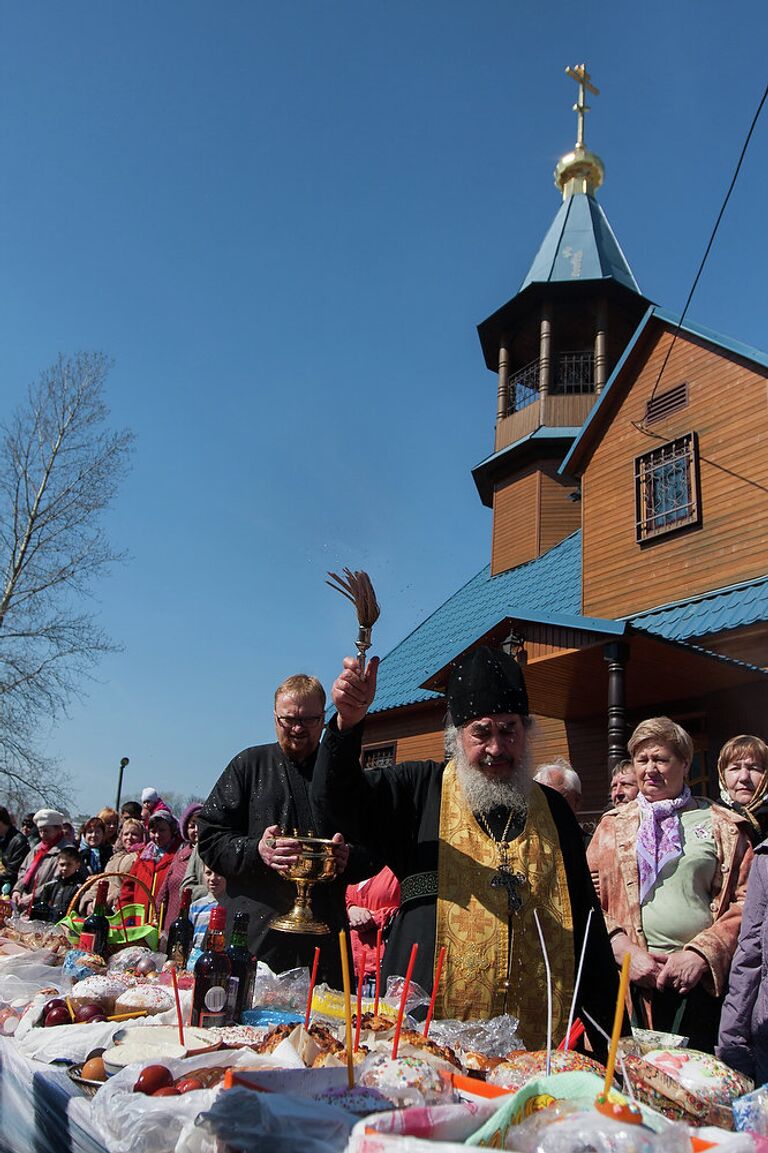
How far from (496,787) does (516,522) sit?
16.1m

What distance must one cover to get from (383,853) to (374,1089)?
1731 mm

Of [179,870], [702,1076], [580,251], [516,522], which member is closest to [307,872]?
[702,1076]

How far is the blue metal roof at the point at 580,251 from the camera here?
1889 centimetres

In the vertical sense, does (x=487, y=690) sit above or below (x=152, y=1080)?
above

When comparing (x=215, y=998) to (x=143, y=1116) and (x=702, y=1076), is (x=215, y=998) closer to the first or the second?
(x=143, y=1116)

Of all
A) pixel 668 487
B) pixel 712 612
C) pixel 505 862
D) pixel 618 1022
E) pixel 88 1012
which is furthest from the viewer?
pixel 668 487

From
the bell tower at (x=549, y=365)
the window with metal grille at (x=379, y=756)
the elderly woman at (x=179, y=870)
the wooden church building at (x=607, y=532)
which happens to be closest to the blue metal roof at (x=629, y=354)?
the wooden church building at (x=607, y=532)

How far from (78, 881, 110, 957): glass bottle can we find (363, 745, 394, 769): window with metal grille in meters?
13.6

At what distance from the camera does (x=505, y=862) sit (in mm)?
3090

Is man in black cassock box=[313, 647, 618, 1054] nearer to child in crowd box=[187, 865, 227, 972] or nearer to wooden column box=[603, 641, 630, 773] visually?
child in crowd box=[187, 865, 227, 972]

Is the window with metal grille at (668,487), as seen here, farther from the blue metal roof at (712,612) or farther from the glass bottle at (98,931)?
the glass bottle at (98,931)

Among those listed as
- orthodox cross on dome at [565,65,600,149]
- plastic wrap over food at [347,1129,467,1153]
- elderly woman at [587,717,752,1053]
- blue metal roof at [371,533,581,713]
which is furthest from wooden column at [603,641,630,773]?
orthodox cross on dome at [565,65,600,149]

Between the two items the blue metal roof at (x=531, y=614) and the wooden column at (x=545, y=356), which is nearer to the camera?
the blue metal roof at (x=531, y=614)

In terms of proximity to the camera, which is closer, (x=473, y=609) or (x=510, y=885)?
(x=510, y=885)
